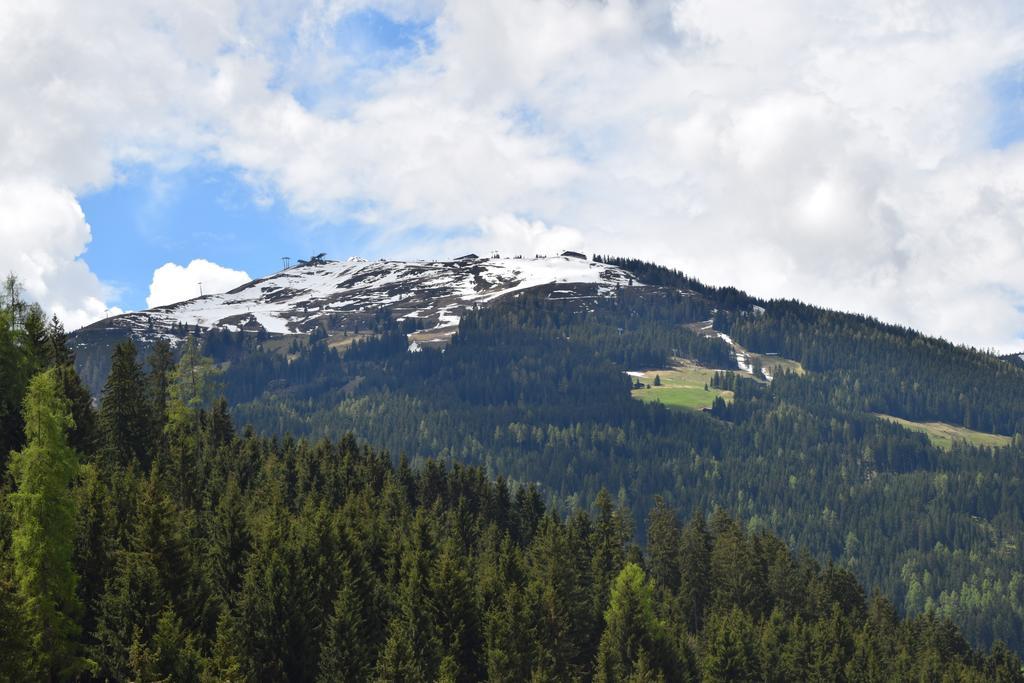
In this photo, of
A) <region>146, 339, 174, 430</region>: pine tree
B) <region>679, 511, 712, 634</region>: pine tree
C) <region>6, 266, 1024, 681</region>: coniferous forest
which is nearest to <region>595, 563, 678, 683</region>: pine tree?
A: <region>6, 266, 1024, 681</region>: coniferous forest

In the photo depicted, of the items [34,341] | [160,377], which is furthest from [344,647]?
A: [160,377]

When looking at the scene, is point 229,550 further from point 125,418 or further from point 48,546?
point 125,418

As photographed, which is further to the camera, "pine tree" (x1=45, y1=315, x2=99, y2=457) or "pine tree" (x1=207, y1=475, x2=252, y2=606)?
"pine tree" (x1=45, y1=315, x2=99, y2=457)

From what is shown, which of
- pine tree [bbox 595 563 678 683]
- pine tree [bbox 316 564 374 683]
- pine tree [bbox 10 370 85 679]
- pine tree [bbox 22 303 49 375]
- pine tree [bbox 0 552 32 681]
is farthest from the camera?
pine tree [bbox 595 563 678 683]

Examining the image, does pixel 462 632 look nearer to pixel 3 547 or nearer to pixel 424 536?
pixel 424 536

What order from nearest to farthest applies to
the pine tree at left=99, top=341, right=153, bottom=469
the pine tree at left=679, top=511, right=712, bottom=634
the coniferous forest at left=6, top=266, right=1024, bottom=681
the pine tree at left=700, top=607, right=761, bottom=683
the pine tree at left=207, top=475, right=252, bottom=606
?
1. the coniferous forest at left=6, top=266, right=1024, bottom=681
2. the pine tree at left=207, top=475, right=252, bottom=606
3. the pine tree at left=700, top=607, right=761, bottom=683
4. the pine tree at left=99, top=341, right=153, bottom=469
5. the pine tree at left=679, top=511, right=712, bottom=634

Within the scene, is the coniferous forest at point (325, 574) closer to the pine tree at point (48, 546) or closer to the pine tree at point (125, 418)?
the pine tree at point (48, 546)

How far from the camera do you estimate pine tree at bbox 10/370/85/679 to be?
52938 millimetres

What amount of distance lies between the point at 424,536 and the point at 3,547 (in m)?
46.6

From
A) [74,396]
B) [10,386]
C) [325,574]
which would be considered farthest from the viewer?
[74,396]

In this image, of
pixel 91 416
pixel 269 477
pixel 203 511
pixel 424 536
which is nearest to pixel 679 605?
pixel 424 536

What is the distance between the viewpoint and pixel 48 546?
54.5m

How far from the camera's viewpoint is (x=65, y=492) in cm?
5647

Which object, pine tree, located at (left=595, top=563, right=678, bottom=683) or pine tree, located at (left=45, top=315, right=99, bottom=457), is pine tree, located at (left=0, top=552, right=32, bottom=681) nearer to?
pine tree, located at (left=45, top=315, right=99, bottom=457)
